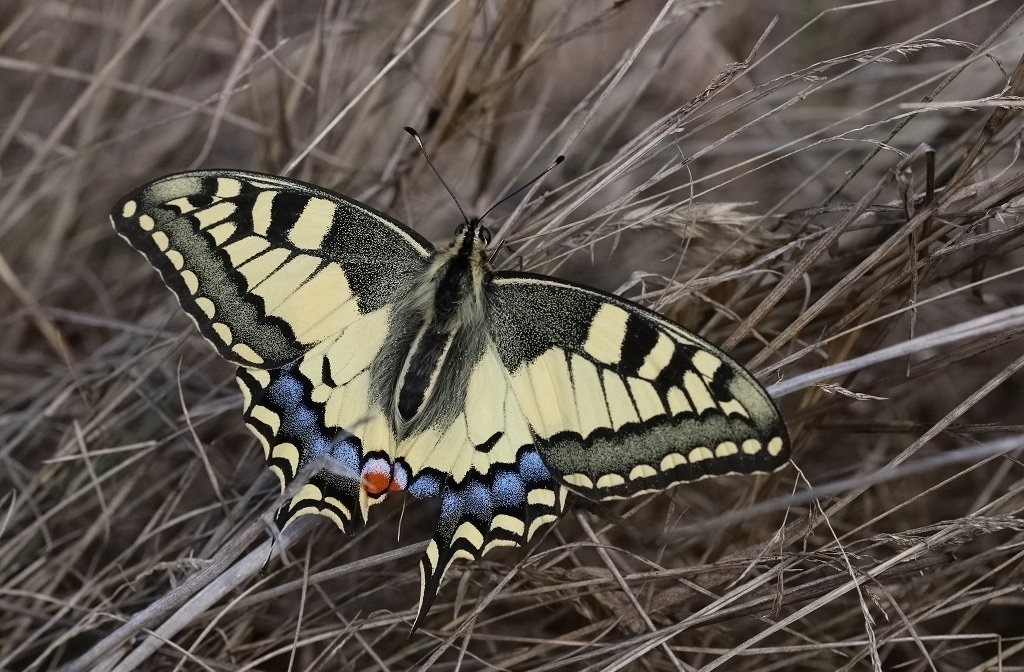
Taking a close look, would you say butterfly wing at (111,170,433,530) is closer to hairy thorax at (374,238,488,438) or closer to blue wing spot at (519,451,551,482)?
hairy thorax at (374,238,488,438)

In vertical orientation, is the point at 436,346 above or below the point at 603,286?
above

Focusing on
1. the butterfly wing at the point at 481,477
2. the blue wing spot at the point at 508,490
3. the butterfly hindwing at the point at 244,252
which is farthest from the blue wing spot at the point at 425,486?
the butterfly hindwing at the point at 244,252

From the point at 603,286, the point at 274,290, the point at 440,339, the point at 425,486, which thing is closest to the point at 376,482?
the point at 425,486

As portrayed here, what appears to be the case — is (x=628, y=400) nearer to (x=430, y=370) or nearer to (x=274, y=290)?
(x=430, y=370)

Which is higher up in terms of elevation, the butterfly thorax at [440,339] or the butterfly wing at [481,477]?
the butterfly thorax at [440,339]

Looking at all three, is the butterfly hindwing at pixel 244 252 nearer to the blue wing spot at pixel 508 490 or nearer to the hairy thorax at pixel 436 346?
the hairy thorax at pixel 436 346
